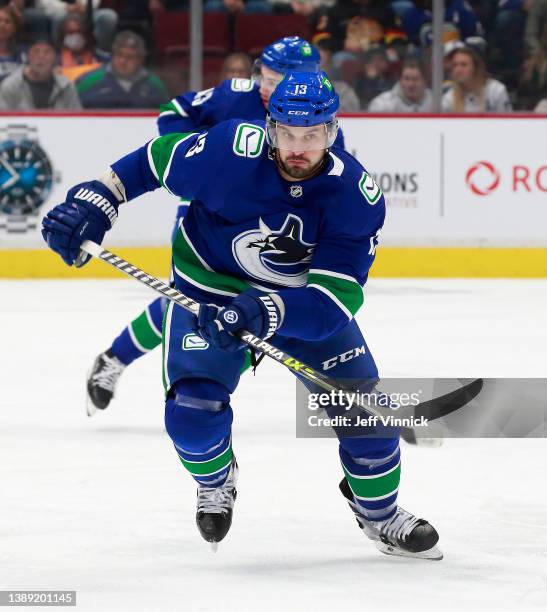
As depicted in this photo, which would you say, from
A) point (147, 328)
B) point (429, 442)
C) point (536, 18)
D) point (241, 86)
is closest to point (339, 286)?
point (429, 442)

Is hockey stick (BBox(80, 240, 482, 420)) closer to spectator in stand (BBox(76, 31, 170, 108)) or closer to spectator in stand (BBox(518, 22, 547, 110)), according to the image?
spectator in stand (BBox(76, 31, 170, 108))

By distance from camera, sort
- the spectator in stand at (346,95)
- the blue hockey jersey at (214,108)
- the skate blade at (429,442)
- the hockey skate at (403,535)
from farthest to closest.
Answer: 1. the spectator in stand at (346,95)
2. the blue hockey jersey at (214,108)
3. the skate blade at (429,442)
4. the hockey skate at (403,535)

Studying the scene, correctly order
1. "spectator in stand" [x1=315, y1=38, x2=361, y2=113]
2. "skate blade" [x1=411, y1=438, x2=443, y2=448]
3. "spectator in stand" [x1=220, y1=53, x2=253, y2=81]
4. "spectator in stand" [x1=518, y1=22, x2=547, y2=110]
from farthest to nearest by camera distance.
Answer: "spectator in stand" [x1=518, y1=22, x2=547, y2=110] < "spectator in stand" [x1=315, y1=38, x2=361, y2=113] < "spectator in stand" [x1=220, y1=53, x2=253, y2=81] < "skate blade" [x1=411, y1=438, x2=443, y2=448]

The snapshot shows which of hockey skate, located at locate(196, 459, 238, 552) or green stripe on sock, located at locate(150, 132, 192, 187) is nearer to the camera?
hockey skate, located at locate(196, 459, 238, 552)

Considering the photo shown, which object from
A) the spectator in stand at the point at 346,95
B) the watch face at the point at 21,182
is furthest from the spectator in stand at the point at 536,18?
the watch face at the point at 21,182

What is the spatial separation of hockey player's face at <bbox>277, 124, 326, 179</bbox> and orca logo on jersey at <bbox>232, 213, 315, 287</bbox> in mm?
103

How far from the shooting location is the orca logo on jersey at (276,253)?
287cm

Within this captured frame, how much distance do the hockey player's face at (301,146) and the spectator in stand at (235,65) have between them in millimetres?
5077

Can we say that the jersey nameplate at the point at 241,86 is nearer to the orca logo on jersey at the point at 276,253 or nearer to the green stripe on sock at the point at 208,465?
the orca logo on jersey at the point at 276,253

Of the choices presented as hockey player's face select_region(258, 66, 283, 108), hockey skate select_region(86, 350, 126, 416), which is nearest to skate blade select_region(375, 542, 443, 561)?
hockey skate select_region(86, 350, 126, 416)

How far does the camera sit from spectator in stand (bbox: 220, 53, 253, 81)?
7816 millimetres

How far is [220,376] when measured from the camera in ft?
9.37

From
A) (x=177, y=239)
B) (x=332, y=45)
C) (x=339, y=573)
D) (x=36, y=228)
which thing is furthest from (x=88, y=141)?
(x=339, y=573)

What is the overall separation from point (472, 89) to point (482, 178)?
0.47 meters
